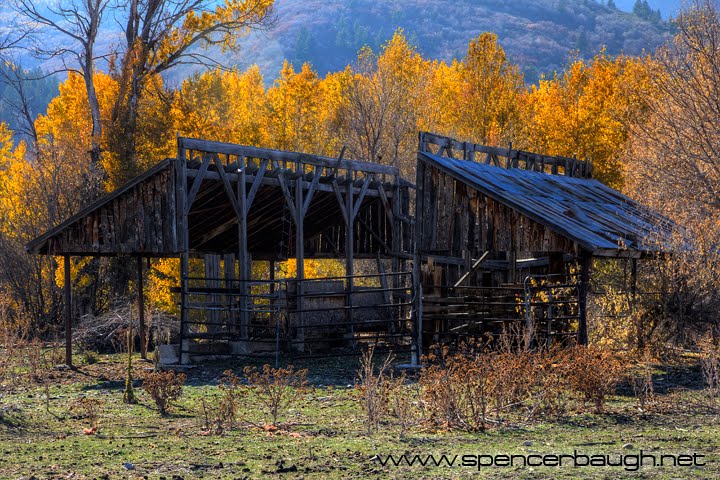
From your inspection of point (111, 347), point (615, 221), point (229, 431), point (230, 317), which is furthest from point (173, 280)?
point (229, 431)

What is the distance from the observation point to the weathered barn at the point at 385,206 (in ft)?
66.1

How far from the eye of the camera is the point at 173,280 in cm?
2870

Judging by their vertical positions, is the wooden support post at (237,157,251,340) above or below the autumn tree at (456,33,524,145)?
below

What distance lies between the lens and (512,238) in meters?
20.8

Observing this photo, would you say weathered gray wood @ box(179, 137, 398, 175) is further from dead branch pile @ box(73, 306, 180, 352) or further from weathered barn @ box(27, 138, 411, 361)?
dead branch pile @ box(73, 306, 180, 352)

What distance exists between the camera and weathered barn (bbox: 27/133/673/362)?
20.2 meters

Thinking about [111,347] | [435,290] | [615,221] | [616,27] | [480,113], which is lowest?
[111,347]

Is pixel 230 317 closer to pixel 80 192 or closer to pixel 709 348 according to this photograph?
pixel 80 192

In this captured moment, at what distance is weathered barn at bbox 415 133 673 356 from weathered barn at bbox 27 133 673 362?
0.05 metres

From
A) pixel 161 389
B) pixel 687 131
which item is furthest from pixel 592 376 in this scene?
pixel 687 131

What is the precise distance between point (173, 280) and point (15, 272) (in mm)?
5308

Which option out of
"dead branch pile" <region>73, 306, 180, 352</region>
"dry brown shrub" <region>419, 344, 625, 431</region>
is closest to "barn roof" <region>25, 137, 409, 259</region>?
"dead branch pile" <region>73, 306, 180, 352</region>

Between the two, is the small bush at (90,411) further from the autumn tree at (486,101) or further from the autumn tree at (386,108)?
the autumn tree at (486,101)

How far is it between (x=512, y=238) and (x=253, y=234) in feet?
A: 33.0
